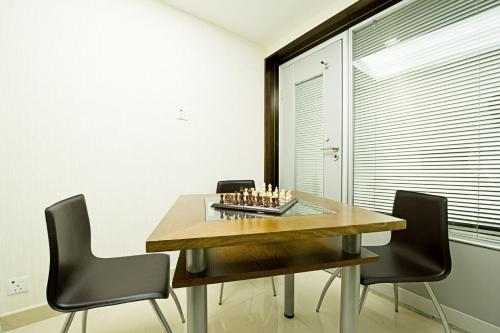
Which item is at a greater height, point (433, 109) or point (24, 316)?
point (433, 109)

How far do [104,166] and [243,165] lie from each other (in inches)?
54.1

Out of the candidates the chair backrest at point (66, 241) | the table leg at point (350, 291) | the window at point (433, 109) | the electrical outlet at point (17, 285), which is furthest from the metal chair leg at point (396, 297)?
the electrical outlet at point (17, 285)

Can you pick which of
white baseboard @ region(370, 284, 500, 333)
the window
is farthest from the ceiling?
white baseboard @ region(370, 284, 500, 333)

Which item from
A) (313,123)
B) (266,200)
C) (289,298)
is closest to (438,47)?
(313,123)

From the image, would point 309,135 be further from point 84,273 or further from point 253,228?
point 84,273

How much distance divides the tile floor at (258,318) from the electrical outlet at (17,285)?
0.23 m

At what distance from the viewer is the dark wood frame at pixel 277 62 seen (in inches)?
87.2

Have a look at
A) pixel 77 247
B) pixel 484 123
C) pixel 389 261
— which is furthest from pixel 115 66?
pixel 484 123

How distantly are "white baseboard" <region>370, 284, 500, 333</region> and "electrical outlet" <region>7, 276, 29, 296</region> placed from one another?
253 centimetres

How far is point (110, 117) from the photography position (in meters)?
2.06

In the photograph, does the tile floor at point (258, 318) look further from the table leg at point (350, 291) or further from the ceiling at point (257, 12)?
the ceiling at point (257, 12)

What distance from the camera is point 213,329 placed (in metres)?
1.61

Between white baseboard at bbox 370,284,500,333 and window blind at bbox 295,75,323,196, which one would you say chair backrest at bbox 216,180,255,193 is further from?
white baseboard at bbox 370,284,500,333

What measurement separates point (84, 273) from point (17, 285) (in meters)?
0.83
